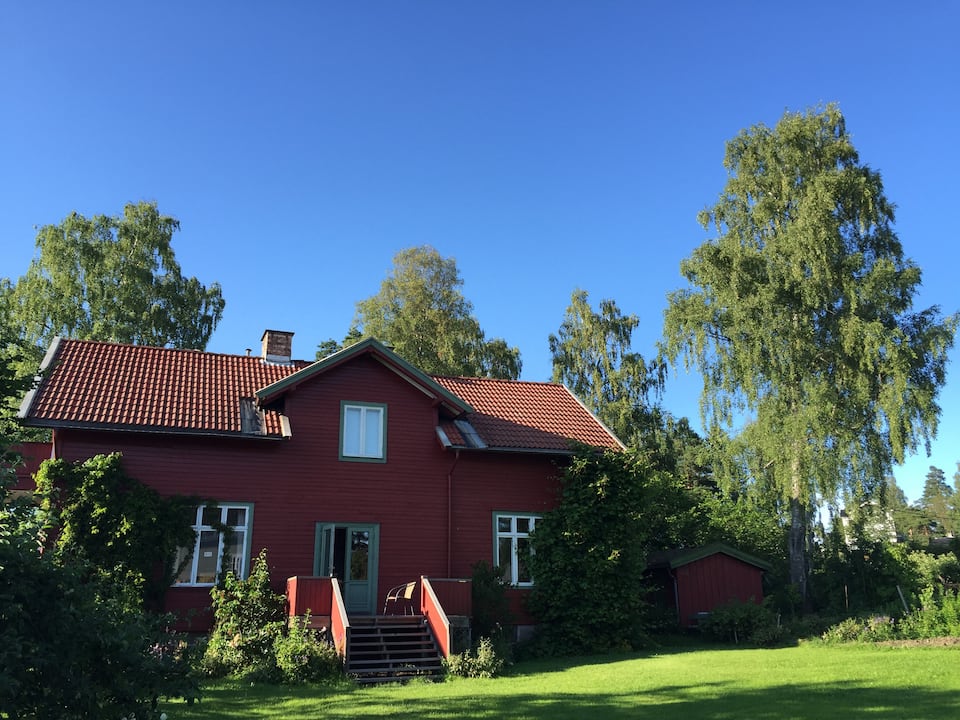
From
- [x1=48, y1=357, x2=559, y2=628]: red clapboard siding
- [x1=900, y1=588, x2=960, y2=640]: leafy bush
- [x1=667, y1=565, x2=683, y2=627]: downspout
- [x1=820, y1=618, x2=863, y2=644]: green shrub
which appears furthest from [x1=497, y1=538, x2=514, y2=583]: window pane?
[x1=900, y1=588, x2=960, y2=640]: leafy bush

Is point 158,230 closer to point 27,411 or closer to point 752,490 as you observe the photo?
point 27,411

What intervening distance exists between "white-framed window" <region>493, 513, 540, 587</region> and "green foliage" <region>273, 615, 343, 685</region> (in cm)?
604

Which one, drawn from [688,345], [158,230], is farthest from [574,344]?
[158,230]

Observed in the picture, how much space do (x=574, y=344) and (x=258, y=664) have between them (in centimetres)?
2701

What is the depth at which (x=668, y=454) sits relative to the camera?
37.1 metres

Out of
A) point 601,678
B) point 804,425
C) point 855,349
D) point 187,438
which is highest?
point 855,349

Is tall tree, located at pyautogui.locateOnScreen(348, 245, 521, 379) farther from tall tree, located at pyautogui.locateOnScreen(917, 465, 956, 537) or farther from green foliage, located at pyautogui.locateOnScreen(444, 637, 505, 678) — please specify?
tall tree, located at pyautogui.locateOnScreen(917, 465, 956, 537)

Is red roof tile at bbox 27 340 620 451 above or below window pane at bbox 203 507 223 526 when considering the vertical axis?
above

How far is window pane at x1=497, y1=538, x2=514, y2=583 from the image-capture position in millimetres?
19578

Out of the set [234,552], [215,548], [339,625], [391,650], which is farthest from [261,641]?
[215,548]

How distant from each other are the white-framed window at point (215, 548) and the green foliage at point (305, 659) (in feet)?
10.5

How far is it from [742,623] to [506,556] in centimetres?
633

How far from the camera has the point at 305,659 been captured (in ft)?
45.1

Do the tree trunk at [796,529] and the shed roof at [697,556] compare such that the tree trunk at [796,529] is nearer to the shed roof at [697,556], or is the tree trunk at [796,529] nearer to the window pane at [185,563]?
the shed roof at [697,556]
